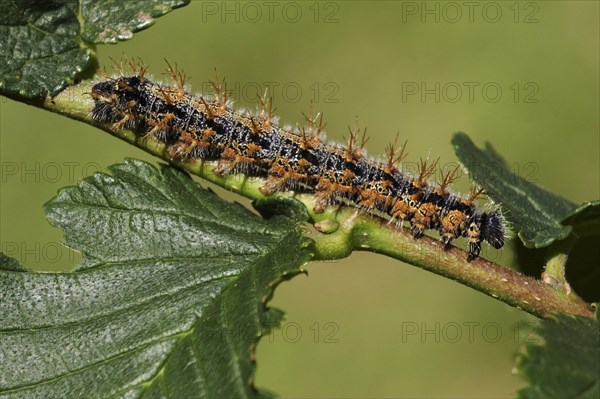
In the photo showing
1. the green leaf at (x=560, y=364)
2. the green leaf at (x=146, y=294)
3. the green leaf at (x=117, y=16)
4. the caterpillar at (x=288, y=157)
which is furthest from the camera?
the caterpillar at (x=288, y=157)

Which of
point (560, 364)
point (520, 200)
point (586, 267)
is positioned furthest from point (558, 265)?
point (560, 364)

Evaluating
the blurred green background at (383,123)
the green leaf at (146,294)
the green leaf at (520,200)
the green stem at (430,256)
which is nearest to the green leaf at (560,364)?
the green stem at (430,256)

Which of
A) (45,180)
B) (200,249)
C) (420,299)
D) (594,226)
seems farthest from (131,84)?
(45,180)

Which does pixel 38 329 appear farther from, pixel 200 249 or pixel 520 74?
pixel 520 74

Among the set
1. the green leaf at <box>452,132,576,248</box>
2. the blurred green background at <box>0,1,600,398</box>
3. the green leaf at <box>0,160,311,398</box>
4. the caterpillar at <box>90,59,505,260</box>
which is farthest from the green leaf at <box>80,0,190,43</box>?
the blurred green background at <box>0,1,600,398</box>

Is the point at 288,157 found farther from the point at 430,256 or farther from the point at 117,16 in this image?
the point at 117,16

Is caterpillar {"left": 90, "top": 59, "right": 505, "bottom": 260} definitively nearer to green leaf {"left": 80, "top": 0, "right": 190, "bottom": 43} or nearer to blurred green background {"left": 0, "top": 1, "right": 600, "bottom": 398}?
green leaf {"left": 80, "top": 0, "right": 190, "bottom": 43}

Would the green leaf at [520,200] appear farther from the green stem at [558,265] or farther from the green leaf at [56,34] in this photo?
the green leaf at [56,34]
